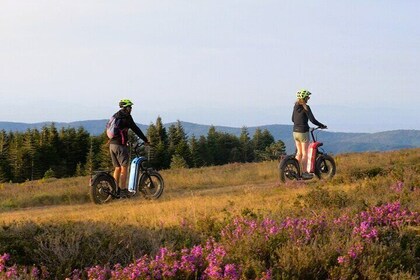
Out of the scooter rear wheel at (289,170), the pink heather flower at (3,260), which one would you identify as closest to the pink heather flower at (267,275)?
the pink heather flower at (3,260)

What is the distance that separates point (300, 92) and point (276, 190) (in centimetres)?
350

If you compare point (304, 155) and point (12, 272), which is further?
point (304, 155)

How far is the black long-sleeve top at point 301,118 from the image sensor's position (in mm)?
14031

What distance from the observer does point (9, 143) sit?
9269 centimetres

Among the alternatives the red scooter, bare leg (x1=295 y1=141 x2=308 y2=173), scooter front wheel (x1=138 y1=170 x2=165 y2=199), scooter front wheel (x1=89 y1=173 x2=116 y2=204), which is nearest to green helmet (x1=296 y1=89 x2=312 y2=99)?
the red scooter

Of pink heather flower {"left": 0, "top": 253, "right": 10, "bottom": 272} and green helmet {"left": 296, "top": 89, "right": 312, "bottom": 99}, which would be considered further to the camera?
green helmet {"left": 296, "top": 89, "right": 312, "bottom": 99}

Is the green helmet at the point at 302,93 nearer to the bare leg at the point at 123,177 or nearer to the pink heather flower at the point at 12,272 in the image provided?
Answer: the bare leg at the point at 123,177

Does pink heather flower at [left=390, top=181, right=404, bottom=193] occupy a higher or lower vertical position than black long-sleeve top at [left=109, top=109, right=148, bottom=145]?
lower

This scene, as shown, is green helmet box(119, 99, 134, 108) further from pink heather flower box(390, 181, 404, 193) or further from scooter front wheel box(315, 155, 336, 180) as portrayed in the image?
pink heather flower box(390, 181, 404, 193)

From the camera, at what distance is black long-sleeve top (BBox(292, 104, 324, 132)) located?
14031 mm

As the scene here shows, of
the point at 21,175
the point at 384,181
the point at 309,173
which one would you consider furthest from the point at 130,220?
the point at 21,175

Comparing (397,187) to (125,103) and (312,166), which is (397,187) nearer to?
(312,166)

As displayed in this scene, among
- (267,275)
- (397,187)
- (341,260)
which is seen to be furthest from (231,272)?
(397,187)

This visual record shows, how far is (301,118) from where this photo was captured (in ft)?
46.1
